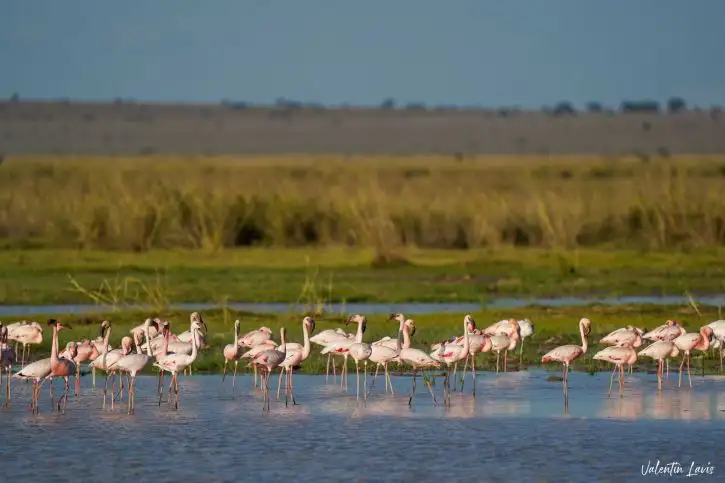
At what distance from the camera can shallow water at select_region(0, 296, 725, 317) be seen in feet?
89.6

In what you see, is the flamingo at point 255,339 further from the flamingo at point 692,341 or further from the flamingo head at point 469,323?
the flamingo at point 692,341

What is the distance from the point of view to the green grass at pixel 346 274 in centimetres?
2973

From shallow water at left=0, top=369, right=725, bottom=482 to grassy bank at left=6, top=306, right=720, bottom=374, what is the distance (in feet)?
6.27

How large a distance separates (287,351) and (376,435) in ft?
10.2

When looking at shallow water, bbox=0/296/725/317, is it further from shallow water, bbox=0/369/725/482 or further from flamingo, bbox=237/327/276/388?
shallow water, bbox=0/369/725/482

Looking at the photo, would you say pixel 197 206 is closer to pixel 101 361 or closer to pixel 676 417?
pixel 101 361

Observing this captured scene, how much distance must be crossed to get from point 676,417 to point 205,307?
508 inches

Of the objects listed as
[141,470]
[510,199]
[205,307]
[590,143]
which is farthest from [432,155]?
[141,470]

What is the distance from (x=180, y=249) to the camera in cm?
3919

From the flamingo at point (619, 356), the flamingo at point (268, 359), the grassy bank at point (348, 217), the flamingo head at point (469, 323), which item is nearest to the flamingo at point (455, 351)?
the flamingo head at point (469, 323)
